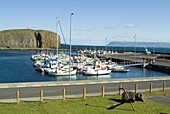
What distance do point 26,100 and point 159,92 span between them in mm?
13790

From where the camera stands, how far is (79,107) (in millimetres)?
22141

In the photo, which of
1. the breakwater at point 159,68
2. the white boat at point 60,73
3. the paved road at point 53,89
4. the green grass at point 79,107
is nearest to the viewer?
the green grass at point 79,107

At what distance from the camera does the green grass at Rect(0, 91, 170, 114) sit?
20.8 meters

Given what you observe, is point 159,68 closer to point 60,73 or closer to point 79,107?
point 60,73

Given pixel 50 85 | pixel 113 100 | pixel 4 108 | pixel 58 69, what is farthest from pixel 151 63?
pixel 4 108

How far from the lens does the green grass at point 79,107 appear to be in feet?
68.2

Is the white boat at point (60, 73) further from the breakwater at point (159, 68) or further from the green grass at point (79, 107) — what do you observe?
the green grass at point (79, 107)

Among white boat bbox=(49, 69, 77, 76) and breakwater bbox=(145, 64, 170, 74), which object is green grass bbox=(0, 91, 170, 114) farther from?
breakwater bbox=(145, 64, 170, 74)

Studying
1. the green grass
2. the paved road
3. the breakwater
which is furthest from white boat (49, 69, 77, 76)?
the green grass

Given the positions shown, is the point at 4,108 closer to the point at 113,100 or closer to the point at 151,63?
the point at 113,100

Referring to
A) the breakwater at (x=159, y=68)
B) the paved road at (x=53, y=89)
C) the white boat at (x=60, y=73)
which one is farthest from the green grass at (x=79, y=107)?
the breakwater at (x=159, y=68)

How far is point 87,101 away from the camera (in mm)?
24328

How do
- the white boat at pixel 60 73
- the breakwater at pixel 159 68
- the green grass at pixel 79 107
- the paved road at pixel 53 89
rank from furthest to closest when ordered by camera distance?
the breakwater at pixel 159 68 < the white boat at pixel 60 73 < the paved road at pixel 53 89 < the green grass at pixel 79 107

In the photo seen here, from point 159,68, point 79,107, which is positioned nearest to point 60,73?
point 159,68
